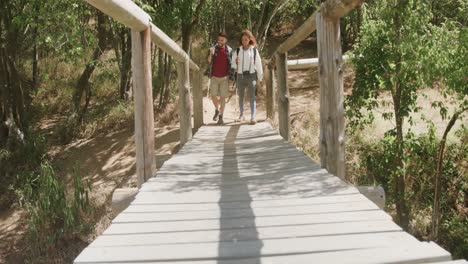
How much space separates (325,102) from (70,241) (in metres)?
6.97

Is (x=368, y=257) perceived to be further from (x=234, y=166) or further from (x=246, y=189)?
(x=234, y=166)

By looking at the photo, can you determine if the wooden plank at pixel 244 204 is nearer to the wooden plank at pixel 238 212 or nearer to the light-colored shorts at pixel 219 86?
the wooden plank at pixel 238 212

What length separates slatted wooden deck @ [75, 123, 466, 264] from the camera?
235 centimetres

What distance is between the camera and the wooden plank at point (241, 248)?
7.76 ft

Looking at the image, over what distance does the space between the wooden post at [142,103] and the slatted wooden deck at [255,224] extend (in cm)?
20

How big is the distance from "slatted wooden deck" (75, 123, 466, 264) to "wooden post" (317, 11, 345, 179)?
0.57 feet

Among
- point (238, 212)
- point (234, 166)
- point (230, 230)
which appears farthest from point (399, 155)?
point (230, 230)

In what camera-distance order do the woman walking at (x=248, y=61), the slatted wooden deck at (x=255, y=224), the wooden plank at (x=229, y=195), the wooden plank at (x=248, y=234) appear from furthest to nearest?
the woman walking at (x=248, y=61), the wooden plank at (x=229, y=195), the wooden plank at (x=248, y=234), the slatted wooden deck at (x=255, y=224)

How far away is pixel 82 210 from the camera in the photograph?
33.0ft

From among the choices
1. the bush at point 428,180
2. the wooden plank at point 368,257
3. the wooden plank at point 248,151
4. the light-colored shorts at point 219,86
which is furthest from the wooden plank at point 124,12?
the bush at point 428,180

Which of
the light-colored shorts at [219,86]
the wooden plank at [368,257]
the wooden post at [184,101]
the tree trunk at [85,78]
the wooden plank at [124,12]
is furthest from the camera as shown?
the tree trunk at [85,78]

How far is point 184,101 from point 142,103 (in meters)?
2.75

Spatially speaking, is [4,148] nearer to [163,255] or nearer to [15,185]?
[15,185]

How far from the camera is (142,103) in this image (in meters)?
4.09
